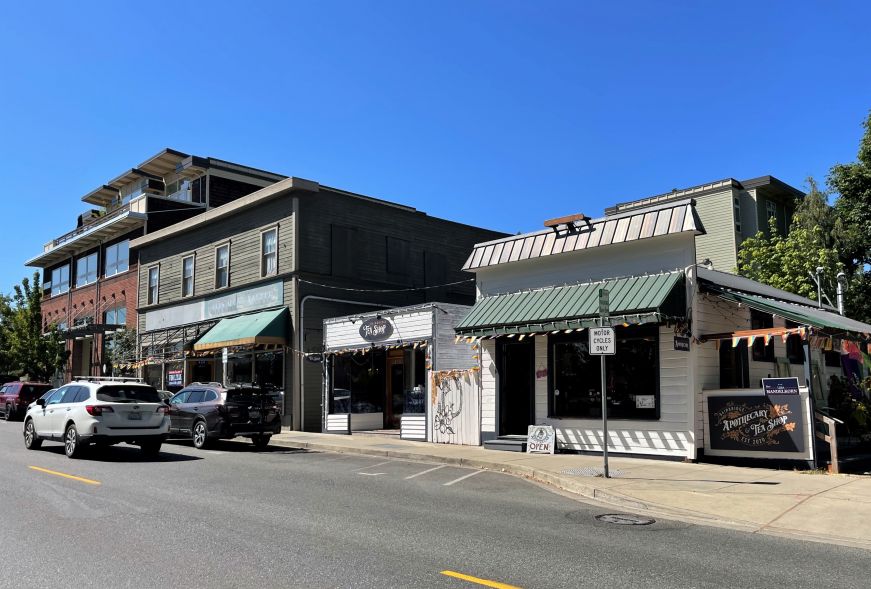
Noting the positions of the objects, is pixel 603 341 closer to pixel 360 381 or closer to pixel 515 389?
pixel 515 389

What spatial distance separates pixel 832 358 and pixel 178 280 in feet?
85.1

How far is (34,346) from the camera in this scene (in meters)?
42.1

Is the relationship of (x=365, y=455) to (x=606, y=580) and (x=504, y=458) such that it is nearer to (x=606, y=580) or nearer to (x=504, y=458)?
(x=504, y=458)

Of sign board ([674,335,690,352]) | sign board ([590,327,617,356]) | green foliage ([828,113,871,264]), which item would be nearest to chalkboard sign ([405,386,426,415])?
sign board ([674,335,690,352])

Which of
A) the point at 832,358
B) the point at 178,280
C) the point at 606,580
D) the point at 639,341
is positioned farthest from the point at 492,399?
the point at 178,280

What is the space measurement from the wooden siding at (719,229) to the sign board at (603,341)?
72.9 ft

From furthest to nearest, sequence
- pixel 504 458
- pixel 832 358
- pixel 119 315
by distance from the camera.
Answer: pixel 119 315
pixel 832 358
pixel 504 458

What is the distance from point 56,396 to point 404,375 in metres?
10.6

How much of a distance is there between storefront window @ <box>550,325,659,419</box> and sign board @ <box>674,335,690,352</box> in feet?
2.55

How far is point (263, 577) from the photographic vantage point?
5836mm

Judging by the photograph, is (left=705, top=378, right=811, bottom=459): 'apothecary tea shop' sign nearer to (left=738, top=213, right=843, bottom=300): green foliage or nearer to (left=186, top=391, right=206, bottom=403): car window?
(left=186, top=391, right=206, bottom=403): car window

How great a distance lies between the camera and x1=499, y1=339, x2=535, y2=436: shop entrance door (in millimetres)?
17391

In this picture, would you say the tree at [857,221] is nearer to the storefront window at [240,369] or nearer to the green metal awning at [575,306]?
the green metal awning at [575,306]

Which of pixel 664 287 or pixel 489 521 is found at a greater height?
pixel 664 287
